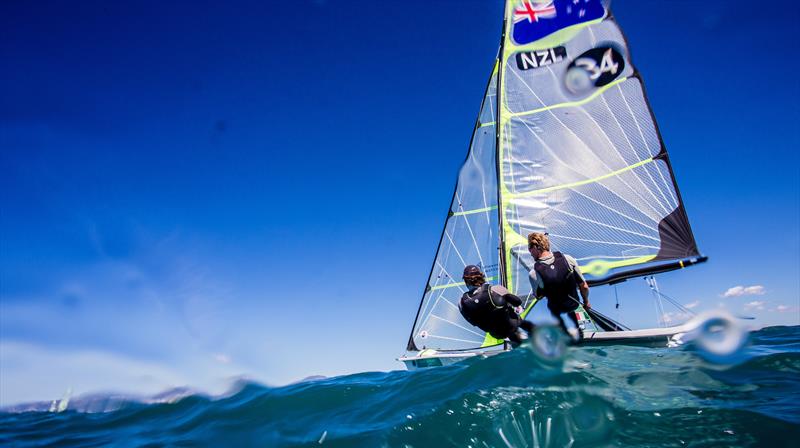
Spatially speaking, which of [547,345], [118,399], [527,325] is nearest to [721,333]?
[547,345]

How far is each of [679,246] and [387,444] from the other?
8.65 meters

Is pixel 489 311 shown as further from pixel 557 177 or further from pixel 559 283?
pixel 557 177

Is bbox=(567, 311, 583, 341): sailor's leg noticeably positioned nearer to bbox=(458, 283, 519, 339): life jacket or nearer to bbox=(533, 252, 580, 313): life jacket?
bbox=(533, 252, 580, 313): life jacket

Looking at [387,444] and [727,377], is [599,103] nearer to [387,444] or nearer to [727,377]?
[727,377]

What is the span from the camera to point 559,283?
20.6ft

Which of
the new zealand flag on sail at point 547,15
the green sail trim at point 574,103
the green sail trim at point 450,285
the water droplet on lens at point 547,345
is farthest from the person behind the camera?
the green sail trim at point 450,285

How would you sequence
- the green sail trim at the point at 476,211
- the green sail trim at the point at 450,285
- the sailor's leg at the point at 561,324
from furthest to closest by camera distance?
1. the green sail trim at the point at 476,211
2. the green sail trim at the point at 450,285
3. the sailor's leg at the point at 561,324

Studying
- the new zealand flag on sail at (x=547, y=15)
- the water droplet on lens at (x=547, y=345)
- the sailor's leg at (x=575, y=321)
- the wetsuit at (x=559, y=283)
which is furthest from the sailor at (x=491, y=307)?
the new zealand flag on sail at (x=547, y=15)

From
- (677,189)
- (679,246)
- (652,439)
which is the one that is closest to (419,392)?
(652,439)

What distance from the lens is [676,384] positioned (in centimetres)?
440

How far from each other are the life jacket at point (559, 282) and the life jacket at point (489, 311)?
2.61 feet

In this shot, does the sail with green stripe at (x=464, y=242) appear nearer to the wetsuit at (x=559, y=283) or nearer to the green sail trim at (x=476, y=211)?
the green sail trim at (x=476, y=211)

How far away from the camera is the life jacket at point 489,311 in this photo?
582cm

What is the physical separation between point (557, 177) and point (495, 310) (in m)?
6.24
